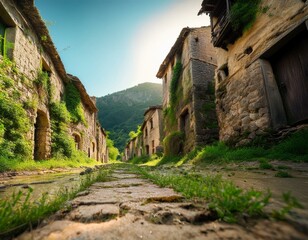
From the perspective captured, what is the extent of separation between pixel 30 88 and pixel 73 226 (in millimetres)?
6920

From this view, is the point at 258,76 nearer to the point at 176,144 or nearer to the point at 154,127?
the point at 176,144

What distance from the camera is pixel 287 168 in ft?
10.7

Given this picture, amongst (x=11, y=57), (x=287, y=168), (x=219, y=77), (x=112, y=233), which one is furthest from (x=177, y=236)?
(x=219, y=77)

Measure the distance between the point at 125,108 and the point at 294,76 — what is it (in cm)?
6875

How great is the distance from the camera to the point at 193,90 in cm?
1028

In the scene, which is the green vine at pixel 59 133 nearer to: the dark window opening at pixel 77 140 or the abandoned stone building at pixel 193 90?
the dark window opening at pixel 77 140

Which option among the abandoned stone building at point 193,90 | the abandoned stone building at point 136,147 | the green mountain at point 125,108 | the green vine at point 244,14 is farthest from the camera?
the green mountain at point 125,108

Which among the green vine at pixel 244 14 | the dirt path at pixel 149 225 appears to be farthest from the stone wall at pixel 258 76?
the dirt path at pixel 149 225

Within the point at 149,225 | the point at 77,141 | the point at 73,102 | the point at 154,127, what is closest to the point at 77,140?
the point at 77,141

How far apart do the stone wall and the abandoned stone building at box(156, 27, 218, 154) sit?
204 cm

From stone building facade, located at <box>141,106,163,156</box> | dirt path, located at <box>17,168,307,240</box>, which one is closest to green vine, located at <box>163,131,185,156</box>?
stone building facade, located at <box>141,106,163,156</box>

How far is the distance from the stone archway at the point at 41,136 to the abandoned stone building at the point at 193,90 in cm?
644

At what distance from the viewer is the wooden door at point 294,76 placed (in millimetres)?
5008

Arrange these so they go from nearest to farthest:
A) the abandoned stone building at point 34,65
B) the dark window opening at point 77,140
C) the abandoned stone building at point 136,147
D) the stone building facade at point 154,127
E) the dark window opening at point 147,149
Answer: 1. the abandoned stone building at point 34,65
2. the dark window opening at point 77,140
3. the stone building facade at point 154,127
4. the dark window opening at point 147,149
5. the abandoned stone building at point 136,147
